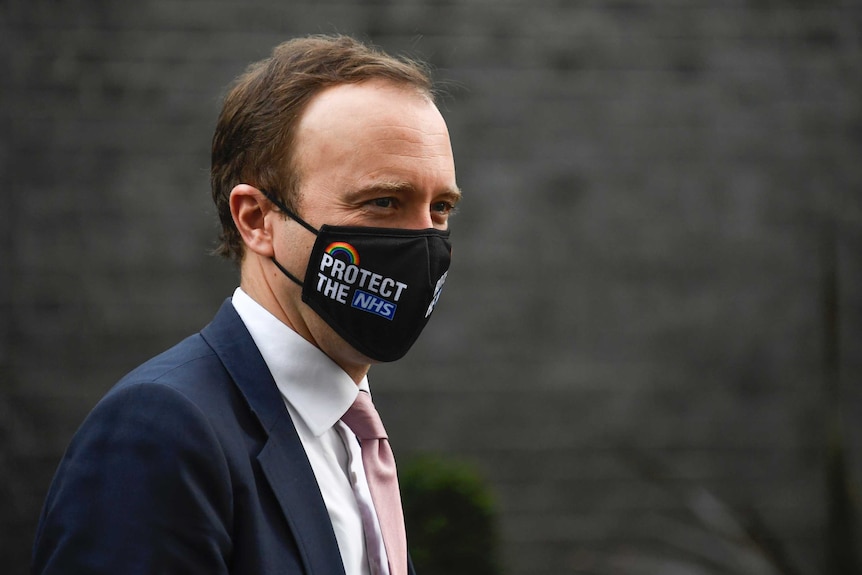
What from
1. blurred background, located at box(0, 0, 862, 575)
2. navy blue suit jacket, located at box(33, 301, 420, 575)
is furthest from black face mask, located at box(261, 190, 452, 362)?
blurred background, located at box(0, 0, 862, 575)

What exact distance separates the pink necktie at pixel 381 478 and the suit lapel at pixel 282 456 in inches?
6.8

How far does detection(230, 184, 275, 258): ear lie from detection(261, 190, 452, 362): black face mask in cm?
3

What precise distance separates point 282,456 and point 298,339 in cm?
28

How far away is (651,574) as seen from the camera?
583cm

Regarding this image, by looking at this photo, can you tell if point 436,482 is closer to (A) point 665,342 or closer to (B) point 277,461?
(A) point 665,342

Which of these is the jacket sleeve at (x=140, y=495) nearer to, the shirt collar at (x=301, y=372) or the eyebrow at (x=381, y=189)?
the shirt collar at (x=301, y=372)

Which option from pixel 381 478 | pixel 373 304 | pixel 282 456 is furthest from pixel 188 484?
pixel 373 304

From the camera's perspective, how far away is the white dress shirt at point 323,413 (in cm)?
167

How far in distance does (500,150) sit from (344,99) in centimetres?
442

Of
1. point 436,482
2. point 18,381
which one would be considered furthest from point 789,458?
point 18,381

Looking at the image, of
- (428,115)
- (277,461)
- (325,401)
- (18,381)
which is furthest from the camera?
(18,381)

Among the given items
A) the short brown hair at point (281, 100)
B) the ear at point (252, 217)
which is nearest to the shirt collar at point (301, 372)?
the ear at point (252, 217)

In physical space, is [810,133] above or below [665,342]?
above

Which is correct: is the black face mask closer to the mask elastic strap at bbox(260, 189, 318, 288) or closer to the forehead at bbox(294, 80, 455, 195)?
the mask elastic strap at bbox(260, 189, 318, 288)
